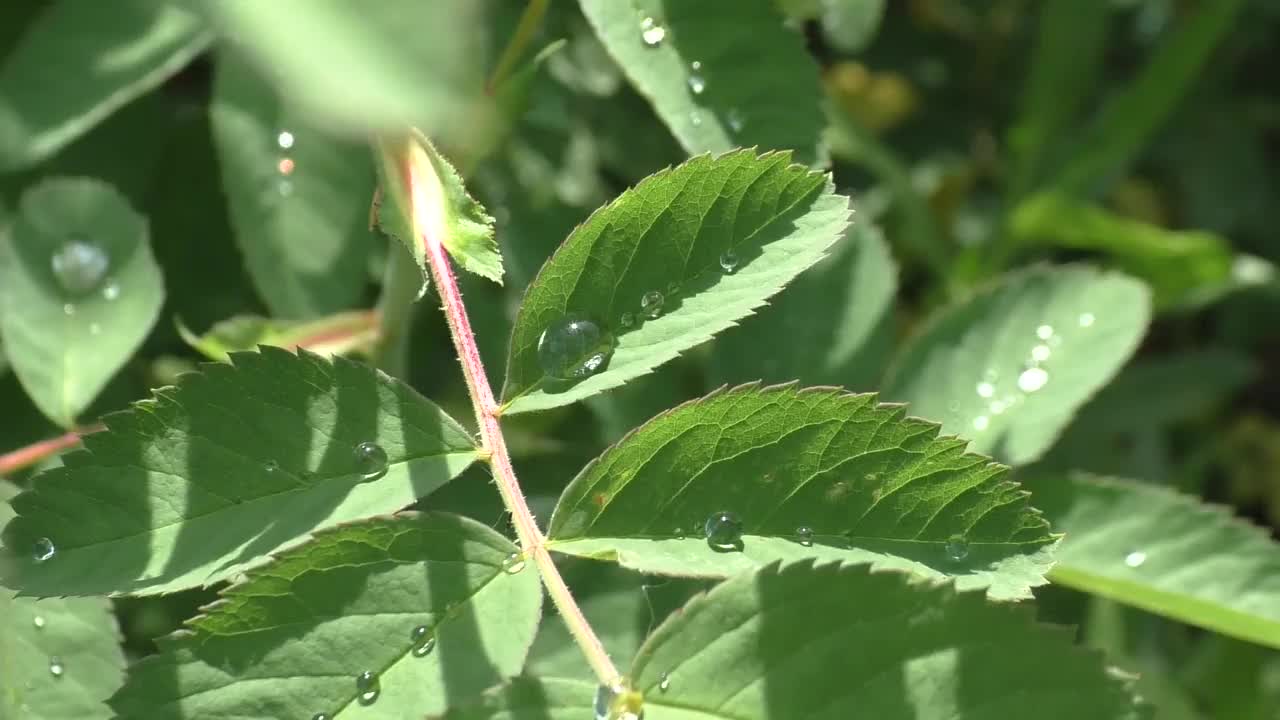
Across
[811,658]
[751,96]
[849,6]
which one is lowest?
[811,658]

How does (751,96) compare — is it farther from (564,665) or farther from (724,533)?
(564,665)

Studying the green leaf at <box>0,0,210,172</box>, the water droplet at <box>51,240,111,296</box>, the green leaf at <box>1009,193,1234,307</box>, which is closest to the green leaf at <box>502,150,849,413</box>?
the water droplet at <box>51,240,111,296</box>

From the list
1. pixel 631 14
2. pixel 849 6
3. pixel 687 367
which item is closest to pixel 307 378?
pixel 631 14

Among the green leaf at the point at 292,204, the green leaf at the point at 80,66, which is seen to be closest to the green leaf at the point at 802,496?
the green leaf at the point at 292,204

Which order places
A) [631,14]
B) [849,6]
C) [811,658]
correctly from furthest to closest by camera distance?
[849,6] < [631,14] < [811,658]

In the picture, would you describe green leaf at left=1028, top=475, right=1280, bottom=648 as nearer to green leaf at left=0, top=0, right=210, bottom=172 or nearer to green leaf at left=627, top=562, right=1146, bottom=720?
green leaf at left=627, top=562, right=1146, bottom=720

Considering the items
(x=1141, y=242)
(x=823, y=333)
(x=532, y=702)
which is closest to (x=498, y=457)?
(x=532, y=702)

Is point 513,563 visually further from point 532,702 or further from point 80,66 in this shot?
point 80,66
